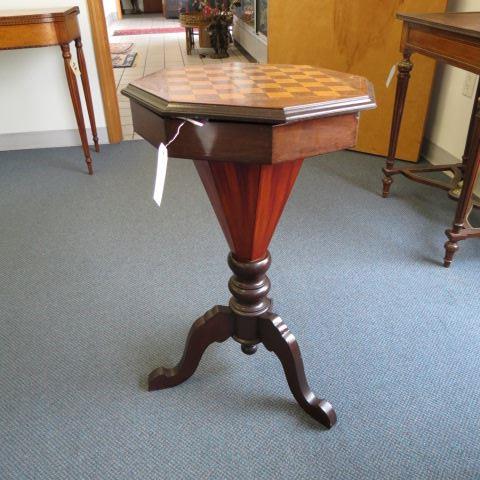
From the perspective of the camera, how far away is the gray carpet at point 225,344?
42.6 inches

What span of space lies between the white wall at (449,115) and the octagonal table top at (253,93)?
5.21 ft

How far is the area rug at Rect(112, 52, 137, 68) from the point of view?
16.5 ft

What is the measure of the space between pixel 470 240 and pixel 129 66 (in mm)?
4219

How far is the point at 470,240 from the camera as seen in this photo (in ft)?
6.24

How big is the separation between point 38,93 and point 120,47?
375 centimetres

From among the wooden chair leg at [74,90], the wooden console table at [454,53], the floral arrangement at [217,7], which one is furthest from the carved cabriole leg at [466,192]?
the floral arrangement at [217,7]

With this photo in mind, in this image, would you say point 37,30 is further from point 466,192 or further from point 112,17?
point 112,17

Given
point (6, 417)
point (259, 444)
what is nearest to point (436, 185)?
point (259, 444)

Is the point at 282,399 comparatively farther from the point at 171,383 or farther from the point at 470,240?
the point at 470,240

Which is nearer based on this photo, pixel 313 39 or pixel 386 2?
pixel 386 2

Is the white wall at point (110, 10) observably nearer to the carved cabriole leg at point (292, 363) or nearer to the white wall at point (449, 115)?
the white wall at point (449, 115)

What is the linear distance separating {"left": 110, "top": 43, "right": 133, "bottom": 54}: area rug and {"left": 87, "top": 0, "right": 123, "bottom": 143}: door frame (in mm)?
3276

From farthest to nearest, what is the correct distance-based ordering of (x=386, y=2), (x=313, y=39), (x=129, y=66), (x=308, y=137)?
(x=129, y=66), (x=313, y=39), (x=386, y=2), (x=308, y=137)

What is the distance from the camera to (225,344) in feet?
4.61
